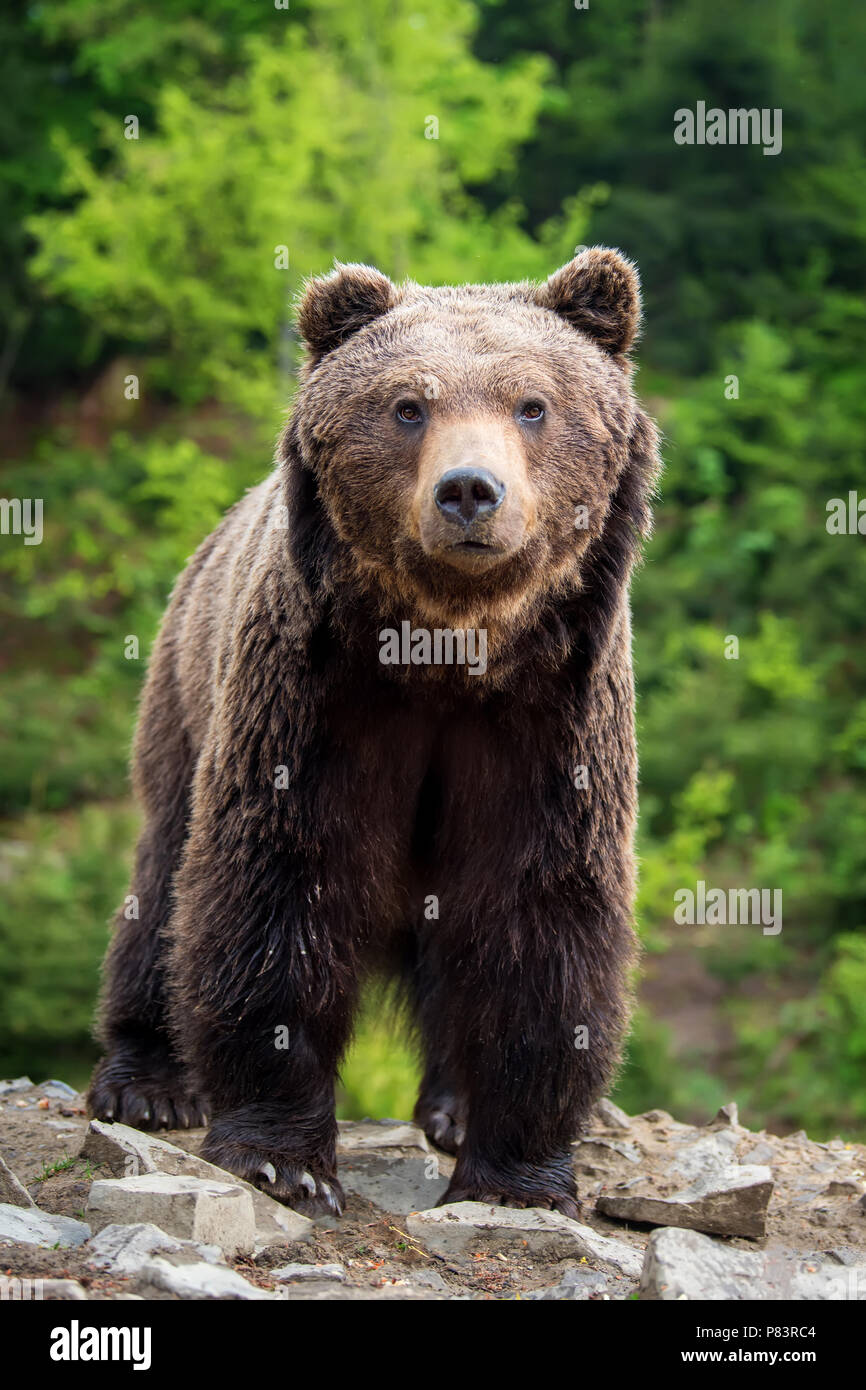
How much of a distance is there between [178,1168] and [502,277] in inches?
623

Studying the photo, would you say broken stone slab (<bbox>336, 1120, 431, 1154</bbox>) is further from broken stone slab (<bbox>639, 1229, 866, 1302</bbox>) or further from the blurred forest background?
the blurred forest background

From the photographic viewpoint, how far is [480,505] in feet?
14.6

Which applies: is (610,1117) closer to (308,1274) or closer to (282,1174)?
(282,1174)

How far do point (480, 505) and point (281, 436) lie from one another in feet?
3.88

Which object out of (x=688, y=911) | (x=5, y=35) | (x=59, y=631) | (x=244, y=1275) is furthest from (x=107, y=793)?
(x=244, y=1275)

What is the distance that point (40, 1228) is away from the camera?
4.68 metres

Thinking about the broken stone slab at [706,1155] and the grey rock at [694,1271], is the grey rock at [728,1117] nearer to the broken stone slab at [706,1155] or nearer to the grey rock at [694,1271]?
the broken stone slab at [706,1155]

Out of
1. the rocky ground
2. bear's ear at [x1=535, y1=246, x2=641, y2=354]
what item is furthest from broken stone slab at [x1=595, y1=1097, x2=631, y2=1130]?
bear's ear at [x1=535, y1=246, x2=641, y2=354]

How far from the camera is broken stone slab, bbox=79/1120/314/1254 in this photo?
4973 millimetres

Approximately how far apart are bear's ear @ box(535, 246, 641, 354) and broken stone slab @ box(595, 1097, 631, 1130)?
337cm

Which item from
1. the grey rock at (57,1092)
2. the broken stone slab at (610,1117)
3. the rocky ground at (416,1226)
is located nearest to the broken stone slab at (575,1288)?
the rocky ground at (416,1226)

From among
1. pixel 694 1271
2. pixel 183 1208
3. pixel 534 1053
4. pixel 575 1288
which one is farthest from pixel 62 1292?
pixel 534 1053

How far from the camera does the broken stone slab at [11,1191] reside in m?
5.00

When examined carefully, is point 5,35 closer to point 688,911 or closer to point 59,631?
point 59,631
